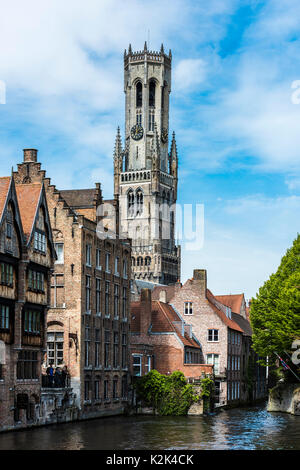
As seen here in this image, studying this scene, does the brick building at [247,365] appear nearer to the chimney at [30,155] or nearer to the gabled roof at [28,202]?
the chimney at [30,155]

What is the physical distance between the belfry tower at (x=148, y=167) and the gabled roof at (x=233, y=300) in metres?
79.6

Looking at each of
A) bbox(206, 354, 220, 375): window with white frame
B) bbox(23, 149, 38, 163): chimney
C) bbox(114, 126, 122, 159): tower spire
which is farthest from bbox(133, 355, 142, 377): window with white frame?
bbox(114, 126, 122, 159): tower spire

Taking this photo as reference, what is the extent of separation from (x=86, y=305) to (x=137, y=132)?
13377 centimetres

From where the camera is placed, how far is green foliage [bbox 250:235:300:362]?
61.0 metres

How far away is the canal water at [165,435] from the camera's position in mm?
40250

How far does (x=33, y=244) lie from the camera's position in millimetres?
47781

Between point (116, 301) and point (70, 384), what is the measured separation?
10043 millimetres

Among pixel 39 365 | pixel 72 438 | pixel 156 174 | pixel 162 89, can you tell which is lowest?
pixel 72 438

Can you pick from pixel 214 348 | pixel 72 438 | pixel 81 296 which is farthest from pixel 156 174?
pixel 72 438

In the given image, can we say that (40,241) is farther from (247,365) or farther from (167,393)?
(247,365)

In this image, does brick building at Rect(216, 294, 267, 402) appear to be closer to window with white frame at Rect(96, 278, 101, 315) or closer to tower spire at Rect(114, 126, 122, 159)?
window with white frame at Rect(96, 278, 101, 315)

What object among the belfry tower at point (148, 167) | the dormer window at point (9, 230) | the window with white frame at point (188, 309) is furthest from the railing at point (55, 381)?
the belfry tower at point (148, 167)
